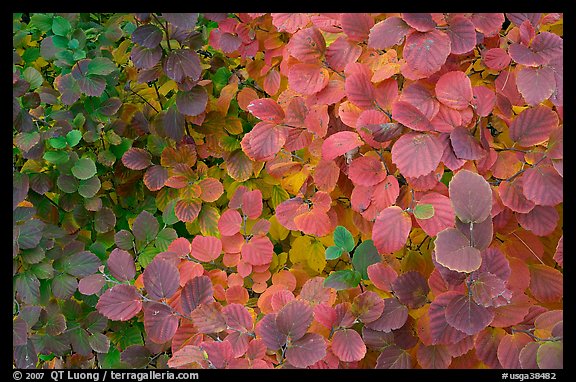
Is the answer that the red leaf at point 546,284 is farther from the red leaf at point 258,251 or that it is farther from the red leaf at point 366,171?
the red leaf at point 258,251

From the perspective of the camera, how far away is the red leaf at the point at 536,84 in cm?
76

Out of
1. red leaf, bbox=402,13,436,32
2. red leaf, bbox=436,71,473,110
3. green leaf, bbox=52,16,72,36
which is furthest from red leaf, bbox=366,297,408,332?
green leaf, bbox=52,16,72,36

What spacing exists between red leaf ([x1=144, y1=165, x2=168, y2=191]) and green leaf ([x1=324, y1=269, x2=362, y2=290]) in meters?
0.51

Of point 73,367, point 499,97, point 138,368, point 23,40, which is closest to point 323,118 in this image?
point 499,97

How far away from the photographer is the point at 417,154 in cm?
76

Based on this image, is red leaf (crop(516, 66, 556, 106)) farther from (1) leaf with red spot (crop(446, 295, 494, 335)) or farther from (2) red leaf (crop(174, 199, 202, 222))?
(2) red leaf (crop(174, 199, 202, 222))

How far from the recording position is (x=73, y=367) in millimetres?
1180

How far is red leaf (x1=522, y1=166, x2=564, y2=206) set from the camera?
74cm

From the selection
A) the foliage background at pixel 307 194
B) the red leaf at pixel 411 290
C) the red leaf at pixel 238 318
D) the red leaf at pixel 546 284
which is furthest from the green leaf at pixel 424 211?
the red leaf at pixel 238 318

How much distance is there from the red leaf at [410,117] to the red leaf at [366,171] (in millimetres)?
95

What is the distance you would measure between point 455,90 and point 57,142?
2.71 feet

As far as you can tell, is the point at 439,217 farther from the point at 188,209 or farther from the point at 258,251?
the point at 188,209

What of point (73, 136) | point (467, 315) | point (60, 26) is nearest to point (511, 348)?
point (467, 315)

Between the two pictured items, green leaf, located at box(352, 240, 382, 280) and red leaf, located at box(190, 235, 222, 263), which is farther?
red leaf, located at box(190, 235, 222, 263)
